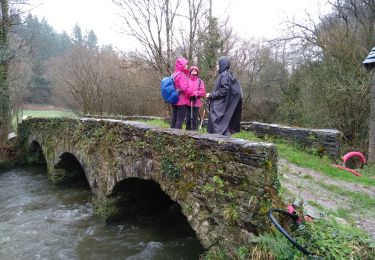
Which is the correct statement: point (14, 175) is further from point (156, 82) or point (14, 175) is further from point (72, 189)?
point (156, 82)

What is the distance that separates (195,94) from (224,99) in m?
0.97

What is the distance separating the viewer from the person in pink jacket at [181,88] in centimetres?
643

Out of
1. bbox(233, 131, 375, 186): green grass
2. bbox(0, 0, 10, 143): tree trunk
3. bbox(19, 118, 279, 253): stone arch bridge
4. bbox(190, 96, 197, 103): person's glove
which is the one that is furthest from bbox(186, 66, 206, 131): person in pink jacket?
bbox(0, 0, 10, 143): tree trunk

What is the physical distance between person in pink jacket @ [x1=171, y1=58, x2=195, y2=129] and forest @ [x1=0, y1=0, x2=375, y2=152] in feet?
25.4

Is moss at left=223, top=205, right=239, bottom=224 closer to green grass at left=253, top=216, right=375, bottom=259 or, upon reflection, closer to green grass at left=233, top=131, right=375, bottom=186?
green grass at left=253, top=216, right=375, bottom=259

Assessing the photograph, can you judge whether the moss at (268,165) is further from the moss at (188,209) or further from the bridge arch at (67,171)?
the bridge arch at (67,171)

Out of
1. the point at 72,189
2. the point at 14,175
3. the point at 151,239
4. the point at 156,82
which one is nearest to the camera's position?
the point at 151,239

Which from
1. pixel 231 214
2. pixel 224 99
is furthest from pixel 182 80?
pixel 231 214

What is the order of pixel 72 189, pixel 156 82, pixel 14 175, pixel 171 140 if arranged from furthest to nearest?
1. pixel 156 82
2. pixel 14 175
3. pixel 72 189
4. pixel 171 140

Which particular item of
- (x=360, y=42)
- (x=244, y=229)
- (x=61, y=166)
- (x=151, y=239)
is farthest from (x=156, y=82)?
(x=244, y=229)

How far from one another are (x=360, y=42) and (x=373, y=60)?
11.9ft

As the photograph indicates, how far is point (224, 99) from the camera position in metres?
5.80

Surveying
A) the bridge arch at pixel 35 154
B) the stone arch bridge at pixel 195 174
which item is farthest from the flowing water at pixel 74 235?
the bridge arch at pixel 35 154

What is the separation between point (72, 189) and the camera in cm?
1051
